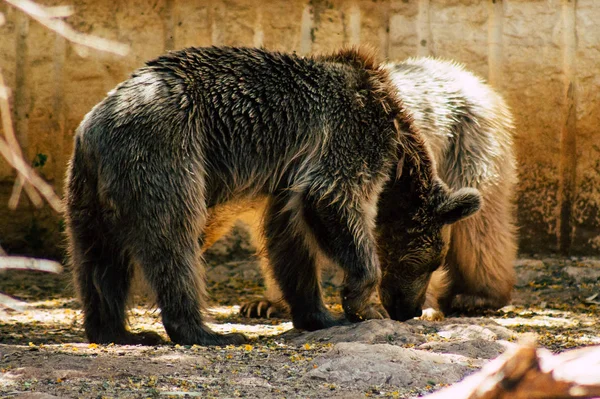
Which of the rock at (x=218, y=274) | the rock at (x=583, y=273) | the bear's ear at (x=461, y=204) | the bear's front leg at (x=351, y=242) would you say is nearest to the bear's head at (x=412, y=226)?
the bear's ear at (x=461, y=204)

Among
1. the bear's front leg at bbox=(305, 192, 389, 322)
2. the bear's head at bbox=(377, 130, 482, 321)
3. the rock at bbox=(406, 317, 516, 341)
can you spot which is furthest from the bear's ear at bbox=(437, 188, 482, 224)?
the rock at bbox=(406, 317, 516, 341)

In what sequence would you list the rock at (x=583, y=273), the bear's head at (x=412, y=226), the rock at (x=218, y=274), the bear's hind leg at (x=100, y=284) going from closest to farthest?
the bear's hind leg at (x=100, y=284) → the bear's head at (x=412, y=226) → the rock at (x=583, y=273) → the rock at (x=218, y=274)

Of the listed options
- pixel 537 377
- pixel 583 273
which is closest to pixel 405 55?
pixel 583 273

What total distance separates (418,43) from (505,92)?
39.6 inches

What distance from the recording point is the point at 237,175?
19.6 ft

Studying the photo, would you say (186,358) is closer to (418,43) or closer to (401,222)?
(401,222)

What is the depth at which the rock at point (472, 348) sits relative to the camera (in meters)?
5.19

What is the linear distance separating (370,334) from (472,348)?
663 millimetres

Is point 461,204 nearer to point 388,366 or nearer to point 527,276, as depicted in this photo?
point 388,366

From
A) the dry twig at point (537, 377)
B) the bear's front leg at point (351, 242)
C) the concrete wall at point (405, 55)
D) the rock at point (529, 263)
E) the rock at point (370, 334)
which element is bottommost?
the rock at point (370, 334)

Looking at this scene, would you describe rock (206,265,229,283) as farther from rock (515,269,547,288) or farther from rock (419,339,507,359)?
rock (419,339,507,359)

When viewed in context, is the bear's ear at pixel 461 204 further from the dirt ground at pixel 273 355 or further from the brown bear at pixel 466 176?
the brown bear at pixel 466 176

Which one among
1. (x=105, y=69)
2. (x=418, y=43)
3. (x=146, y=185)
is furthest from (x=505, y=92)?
(x=146, y=185)

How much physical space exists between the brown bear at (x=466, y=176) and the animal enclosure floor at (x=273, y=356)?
0.86 feet
